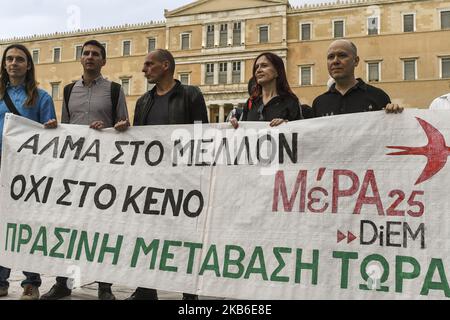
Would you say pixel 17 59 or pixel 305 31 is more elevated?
pixel 305 31

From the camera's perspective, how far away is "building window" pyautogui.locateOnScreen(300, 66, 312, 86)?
103 feet

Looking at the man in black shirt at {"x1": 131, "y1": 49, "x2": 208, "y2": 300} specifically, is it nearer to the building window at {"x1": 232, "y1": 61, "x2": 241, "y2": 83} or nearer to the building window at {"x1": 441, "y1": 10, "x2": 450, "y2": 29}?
the building window at {"x1": 232, "y1": 61, "x2": 241, "y2": 83}

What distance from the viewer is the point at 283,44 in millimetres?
32031

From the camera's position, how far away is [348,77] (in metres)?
3.02

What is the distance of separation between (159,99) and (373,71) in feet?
96.4

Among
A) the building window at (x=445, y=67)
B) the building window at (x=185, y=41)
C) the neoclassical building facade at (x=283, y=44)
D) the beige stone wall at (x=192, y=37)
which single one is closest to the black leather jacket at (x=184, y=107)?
the neoclassical building facade at (x=283, y=44)

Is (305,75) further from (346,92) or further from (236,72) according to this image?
(346,92)

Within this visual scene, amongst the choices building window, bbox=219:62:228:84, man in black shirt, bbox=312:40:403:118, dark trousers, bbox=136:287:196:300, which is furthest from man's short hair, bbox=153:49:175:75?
building window, bbox=219:62:228:84

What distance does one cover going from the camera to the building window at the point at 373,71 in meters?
30.2

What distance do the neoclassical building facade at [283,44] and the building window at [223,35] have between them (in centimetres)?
7

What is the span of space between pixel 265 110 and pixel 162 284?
1.32 metres

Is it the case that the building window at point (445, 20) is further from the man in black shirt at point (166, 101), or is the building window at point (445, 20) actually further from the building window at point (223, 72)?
the man in black shirt at point (166, 101)

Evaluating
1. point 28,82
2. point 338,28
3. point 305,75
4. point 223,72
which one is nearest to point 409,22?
point 338,28
